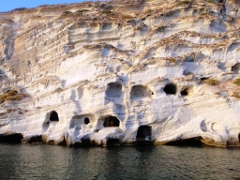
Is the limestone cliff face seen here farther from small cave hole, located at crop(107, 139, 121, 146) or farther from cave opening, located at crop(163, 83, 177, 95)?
small cave hole, located at crop(107, 139, 121, 146)

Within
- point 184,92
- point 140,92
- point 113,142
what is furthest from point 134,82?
point 113,142

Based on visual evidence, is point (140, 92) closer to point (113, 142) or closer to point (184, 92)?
point (184, 92)

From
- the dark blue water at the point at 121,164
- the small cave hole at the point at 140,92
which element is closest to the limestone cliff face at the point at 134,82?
the small cave hole at the point at 140,92

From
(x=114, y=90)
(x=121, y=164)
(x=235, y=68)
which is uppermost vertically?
(x=235, y=68)

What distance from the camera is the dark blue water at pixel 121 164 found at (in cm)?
1522

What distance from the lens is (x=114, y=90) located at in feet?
99.5

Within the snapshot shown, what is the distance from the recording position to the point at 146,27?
3638cm

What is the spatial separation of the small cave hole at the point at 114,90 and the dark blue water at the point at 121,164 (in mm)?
8151

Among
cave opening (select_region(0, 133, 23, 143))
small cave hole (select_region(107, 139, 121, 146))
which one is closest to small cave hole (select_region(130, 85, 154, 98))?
small cave hole (select_region(107, 139, 121, 146))

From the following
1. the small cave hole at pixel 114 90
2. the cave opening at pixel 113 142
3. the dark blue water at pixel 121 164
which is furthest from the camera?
the small cave hole at pixel 114 90

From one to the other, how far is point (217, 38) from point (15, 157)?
26.0 meters

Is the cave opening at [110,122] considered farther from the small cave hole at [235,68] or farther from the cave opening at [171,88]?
the small cave hole at [235,68]

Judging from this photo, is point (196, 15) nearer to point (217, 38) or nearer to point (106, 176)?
point (217, 38)

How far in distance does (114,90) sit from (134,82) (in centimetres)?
247
